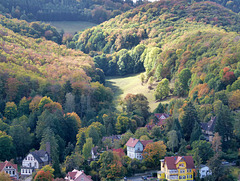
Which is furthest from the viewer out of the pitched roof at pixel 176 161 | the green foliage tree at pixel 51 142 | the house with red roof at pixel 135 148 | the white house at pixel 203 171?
the green foliage tree at pixel 51 142

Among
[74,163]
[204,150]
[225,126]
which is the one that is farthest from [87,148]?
[225,126]

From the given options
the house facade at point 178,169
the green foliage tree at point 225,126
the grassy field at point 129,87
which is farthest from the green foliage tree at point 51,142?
the grassy field at point 129,87

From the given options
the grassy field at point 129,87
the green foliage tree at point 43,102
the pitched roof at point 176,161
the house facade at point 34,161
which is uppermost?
the green foliage tree at point 43,102

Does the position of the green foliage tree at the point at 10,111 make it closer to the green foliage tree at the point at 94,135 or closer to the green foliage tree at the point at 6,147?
the green foliage tree at the point at 6,147

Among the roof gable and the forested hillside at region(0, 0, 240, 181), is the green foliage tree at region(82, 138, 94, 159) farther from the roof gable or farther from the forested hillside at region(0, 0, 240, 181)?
the roof gable

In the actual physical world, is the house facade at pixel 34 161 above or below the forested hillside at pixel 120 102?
below

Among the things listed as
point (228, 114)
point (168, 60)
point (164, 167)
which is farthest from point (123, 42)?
point (164, 167)

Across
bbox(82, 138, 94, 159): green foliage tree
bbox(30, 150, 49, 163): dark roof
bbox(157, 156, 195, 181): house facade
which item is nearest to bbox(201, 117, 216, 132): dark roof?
bbox(157, 156, 195, 181): house facade
